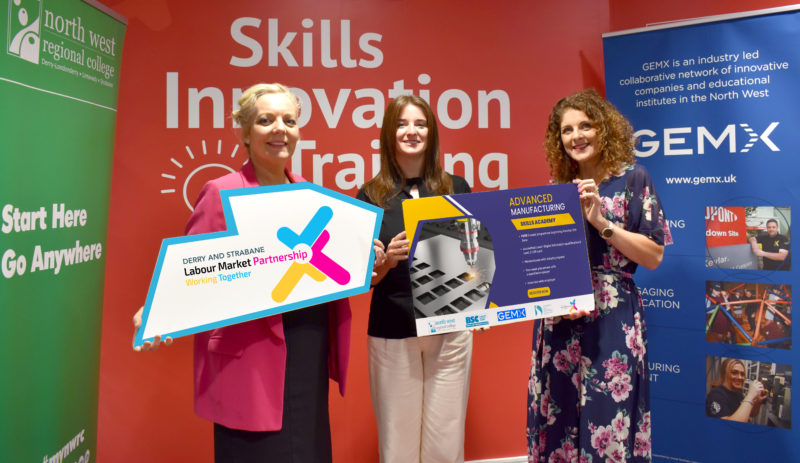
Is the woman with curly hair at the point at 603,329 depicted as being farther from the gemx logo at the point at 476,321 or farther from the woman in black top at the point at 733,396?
the woman in black top at the point at 733,396

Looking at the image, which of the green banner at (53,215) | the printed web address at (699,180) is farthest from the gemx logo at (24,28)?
the printed web address at (699,180)

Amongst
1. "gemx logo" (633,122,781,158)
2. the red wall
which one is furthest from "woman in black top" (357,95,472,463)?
"gemx logo" (633,122,781,158)

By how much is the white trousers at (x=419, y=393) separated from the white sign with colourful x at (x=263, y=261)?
0.51 meters

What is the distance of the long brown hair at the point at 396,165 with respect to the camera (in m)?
2.25

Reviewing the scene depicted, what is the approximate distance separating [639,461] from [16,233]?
91.5 inches

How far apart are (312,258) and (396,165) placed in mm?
703

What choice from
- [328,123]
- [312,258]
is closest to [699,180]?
[328,123]

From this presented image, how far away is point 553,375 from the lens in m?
2.11

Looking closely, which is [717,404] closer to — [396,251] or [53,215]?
[396,251]

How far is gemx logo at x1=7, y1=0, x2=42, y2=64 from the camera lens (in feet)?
5.43

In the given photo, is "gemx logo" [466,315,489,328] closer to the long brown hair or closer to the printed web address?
the long brown hair

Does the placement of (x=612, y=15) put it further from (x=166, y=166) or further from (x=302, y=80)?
(x=166, y=166)

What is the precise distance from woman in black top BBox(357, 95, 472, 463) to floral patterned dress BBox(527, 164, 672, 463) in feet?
1.21

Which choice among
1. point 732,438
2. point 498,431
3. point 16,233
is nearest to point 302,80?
point 16,233
